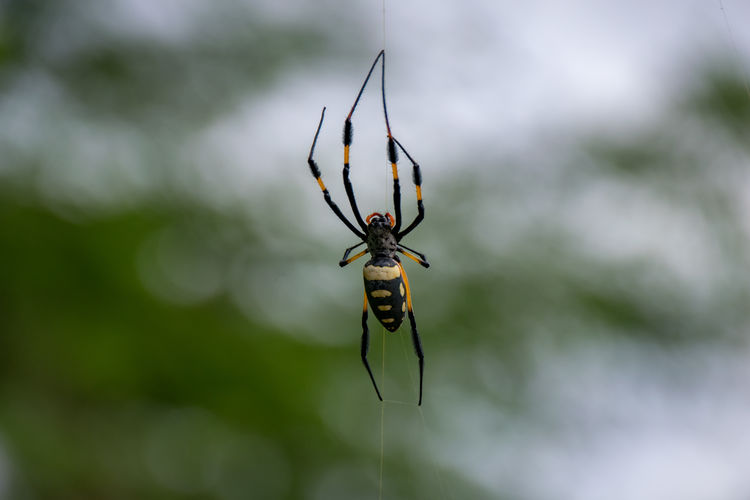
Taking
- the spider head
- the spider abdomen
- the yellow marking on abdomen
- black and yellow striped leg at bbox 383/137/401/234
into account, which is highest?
black and yellow striped leg at bbox 383/137/401/234

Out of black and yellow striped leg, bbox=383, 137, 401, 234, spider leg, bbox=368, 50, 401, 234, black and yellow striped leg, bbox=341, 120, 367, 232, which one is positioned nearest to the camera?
spider leg, bbox=368, 50, 401, 234

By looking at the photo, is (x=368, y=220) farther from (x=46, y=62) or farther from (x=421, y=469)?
(x=46, y=62)

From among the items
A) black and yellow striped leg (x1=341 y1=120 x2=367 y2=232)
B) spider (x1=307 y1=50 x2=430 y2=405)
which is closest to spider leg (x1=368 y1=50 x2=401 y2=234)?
spider (x1=307 y1=50 x2=430 y2=405)

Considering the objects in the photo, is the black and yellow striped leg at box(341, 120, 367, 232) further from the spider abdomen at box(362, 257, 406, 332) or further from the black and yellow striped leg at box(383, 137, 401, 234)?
the spider abdomen at box(362, 257, 406, 332)

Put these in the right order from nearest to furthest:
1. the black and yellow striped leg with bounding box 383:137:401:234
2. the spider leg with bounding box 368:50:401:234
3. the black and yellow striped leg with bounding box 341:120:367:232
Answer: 1. the spider leg with bounding box 368:50:401:234
2. the black and yellow striped leg with bounding box 383:137:401:234
3. the black and yellow striped leg with bounding box 341:120:367:232

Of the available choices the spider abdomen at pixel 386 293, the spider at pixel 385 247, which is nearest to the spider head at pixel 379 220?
the spider at pixel 385 247

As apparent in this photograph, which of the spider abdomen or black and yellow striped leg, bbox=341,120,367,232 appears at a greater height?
black and yellow striped leg, bbox=341,120,367,232

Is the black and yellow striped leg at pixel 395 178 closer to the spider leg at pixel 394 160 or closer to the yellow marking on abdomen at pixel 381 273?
the spider leg at pixel 394 160

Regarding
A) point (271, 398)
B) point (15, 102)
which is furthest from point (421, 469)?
point (15, 102)
